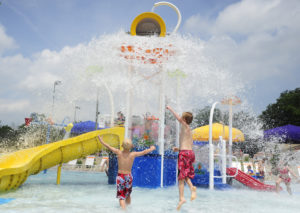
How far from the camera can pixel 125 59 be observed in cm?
793

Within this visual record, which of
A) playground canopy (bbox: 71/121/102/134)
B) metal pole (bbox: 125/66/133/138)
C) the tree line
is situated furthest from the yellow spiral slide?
playground canopy (bbox: 71/121/102/134)

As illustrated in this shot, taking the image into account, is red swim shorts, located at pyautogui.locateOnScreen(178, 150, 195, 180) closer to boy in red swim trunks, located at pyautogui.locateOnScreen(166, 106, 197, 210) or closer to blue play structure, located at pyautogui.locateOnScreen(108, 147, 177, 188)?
boy in red swim trunks, located at pyautogui.locateOnScreen(166, 106, 197, 210)

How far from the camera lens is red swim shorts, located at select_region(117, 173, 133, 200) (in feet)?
14.2

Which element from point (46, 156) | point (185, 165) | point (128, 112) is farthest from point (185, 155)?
point (46, 156)

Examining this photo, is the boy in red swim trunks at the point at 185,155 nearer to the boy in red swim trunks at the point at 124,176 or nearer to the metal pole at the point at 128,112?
the boy in red swim trunks at the point at 124,176

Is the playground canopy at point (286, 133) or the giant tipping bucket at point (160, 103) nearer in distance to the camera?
the giant tipping bucket at point (160, 103)

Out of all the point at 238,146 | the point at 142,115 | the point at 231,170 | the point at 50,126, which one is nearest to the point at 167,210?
the point at 142,115

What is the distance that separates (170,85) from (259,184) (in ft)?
14.1

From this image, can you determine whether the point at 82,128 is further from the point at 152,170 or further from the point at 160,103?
the point at 152,170

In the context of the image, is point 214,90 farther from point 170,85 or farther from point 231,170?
point 231,170

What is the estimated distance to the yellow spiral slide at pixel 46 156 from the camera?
593cm

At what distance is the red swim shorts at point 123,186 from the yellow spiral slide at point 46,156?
110 inches

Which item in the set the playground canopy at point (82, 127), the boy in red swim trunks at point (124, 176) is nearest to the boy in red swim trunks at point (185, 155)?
the boy in red swim trunks at point (124, 176)

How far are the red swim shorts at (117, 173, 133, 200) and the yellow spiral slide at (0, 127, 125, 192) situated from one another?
2.79 metres
